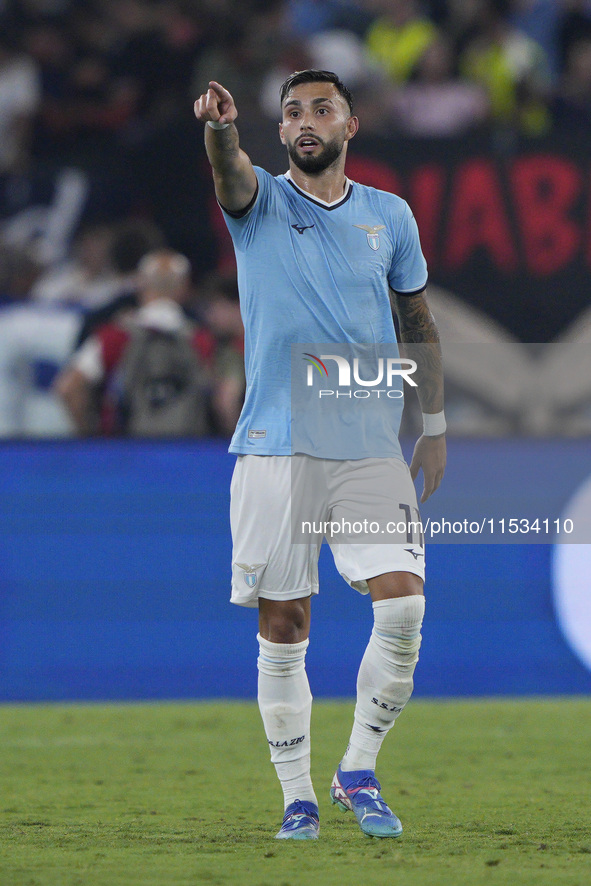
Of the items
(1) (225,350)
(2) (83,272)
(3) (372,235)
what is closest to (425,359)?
(3) (372,235)


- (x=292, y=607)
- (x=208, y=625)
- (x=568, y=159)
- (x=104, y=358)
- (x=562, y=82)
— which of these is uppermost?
(x=562, y=82)

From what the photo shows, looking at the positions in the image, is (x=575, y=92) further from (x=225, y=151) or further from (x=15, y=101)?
(x=225, y=151)

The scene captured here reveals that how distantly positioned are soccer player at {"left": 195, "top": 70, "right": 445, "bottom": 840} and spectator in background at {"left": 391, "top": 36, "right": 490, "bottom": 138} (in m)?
5.62

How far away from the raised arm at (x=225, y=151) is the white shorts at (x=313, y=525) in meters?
0.73

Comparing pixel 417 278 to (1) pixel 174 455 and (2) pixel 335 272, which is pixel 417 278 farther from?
(1) pixel 174 455

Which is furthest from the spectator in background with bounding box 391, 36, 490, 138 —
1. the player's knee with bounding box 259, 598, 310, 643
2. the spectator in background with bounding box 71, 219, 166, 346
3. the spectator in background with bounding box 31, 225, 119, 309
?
the player's knee with bounding box 259, 598, 310, 643

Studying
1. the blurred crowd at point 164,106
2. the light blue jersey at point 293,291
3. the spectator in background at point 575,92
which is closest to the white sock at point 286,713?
the light blue jersey at point 293,291

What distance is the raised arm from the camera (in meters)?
3.45

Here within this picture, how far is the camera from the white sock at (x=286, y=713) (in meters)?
3.75

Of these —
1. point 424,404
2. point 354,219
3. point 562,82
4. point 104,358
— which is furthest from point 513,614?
point 562,82

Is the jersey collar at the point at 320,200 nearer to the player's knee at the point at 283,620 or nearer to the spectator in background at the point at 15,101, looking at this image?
the player's knee at the point at 283,620

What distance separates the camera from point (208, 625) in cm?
673

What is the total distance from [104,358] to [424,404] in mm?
3048

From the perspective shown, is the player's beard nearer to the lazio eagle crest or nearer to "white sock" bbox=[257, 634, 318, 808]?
the lazio eagle crest
